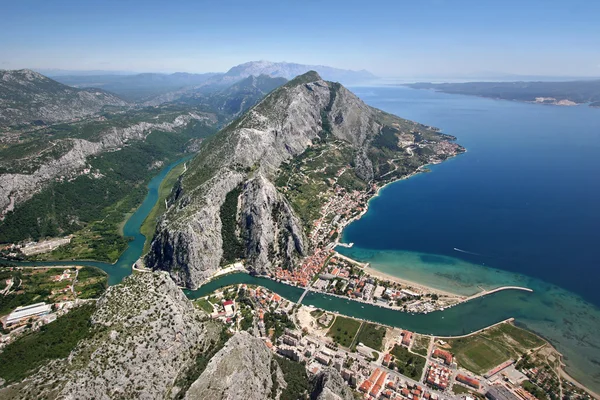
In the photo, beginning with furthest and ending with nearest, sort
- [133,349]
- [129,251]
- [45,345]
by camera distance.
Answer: [129,251], [45,345], [133,349]

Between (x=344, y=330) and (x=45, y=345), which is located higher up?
(x=45, y=345)

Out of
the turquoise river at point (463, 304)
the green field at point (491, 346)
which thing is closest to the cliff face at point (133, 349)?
the turquoise river at point (463, 304)

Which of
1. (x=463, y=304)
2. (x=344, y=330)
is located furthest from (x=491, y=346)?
(x=344, y=330)

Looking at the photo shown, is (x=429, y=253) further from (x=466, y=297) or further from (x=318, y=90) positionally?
(x=318, y=90)

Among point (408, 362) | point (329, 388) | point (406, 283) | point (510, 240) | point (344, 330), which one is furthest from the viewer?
point (510, 240)

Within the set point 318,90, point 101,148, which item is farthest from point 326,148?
point 101,148

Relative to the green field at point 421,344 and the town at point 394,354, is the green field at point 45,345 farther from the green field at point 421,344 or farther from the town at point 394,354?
the green field at point 421,344

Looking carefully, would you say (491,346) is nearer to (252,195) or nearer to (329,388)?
(329,388)
